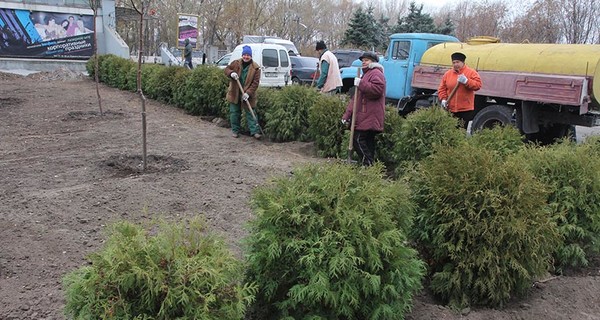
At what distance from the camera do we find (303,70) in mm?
19156

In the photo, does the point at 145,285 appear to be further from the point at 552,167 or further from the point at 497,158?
the point at 552,167

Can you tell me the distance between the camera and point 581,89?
8.05 m

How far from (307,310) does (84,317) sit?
1082mm

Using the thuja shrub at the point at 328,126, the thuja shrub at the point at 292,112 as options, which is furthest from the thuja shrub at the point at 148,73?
the thuja shrub at the point at 328,126

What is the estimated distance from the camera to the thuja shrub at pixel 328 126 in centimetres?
732

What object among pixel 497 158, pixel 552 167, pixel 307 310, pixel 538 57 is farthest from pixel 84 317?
pixel 538 57

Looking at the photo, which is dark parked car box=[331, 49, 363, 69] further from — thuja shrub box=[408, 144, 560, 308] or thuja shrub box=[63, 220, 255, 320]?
thuja shrub box=[63, 220, 255, 320]

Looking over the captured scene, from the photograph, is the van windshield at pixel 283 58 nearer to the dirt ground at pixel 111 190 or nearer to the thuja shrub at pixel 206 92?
the thuja shrub at pixel 206 92

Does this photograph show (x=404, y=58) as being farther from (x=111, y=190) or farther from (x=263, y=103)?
(x=111, y=190)

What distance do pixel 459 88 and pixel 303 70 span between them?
12.6 metres

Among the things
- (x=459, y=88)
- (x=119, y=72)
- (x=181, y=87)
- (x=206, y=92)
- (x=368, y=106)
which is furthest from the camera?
(x=119, y=72)

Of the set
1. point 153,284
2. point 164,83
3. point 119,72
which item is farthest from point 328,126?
point 119,72

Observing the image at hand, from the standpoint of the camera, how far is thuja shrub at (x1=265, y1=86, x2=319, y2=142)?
8.48 metres

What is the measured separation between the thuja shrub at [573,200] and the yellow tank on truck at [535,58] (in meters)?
5.06
